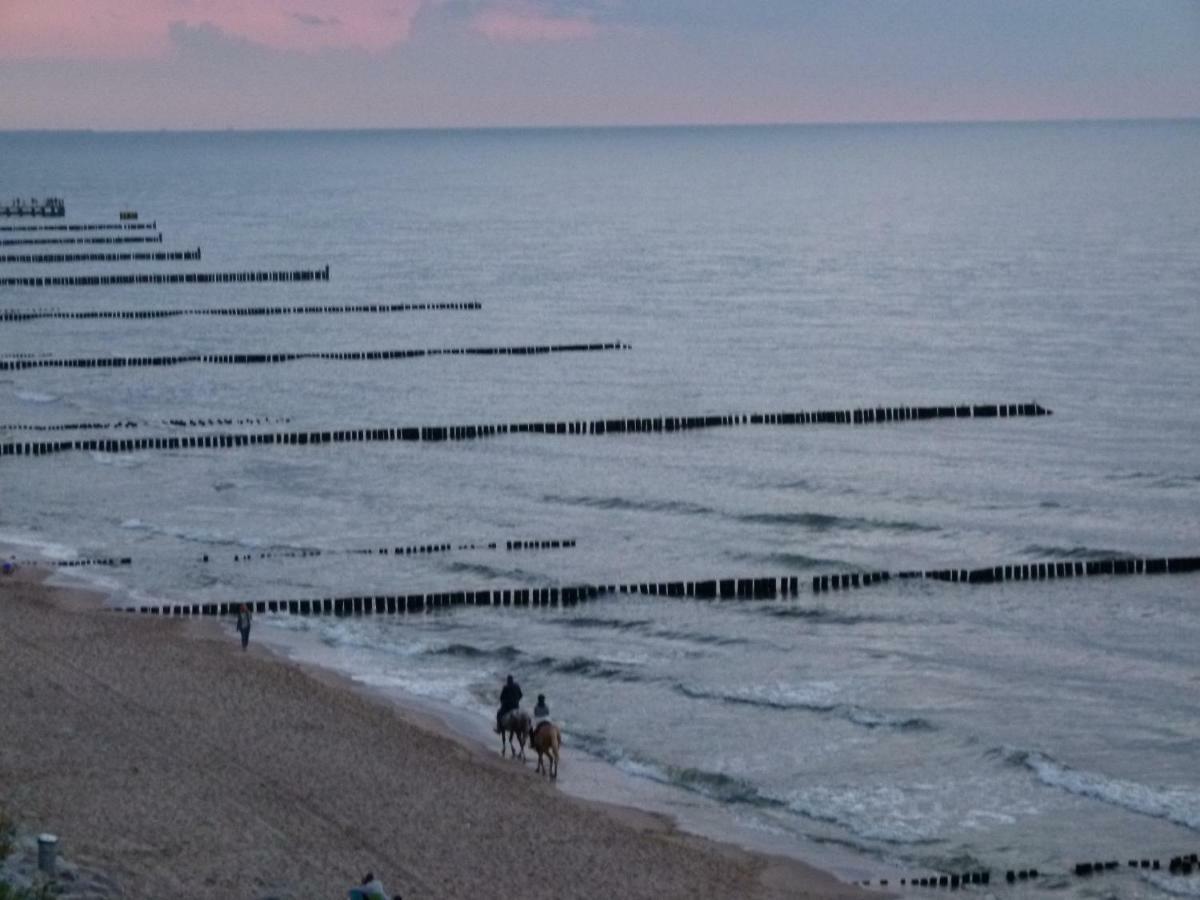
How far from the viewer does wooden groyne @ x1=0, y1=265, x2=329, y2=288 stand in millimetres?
128000

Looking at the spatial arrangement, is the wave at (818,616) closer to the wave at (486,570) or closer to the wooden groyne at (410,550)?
the wave at (486,570)

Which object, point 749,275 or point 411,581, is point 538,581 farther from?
point 749,275

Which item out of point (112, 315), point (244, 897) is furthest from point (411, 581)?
point (112, 315)

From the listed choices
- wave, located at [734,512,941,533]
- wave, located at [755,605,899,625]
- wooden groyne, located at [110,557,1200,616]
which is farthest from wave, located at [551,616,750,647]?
wave, located at [734,512,941,533]

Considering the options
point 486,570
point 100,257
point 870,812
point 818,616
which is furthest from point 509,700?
point 100,257

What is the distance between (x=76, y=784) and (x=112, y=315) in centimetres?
8320

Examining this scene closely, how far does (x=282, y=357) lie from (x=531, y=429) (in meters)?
24.2

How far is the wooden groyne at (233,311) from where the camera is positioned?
111m

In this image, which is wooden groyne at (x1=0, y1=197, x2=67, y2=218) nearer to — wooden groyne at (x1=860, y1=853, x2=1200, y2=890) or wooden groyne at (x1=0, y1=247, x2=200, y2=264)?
wooden groyne at (x1=0, y1=247, x2=200, y2=264)

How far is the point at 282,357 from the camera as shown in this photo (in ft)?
304

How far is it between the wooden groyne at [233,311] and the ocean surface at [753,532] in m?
2.94

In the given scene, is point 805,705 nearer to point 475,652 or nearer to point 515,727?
point 515,727

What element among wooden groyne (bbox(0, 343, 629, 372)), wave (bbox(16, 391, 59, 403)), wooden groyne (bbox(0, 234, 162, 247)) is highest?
wooden groyne (bbox(0, 234, 162, 247))

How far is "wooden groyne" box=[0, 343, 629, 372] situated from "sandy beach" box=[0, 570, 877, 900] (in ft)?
168
